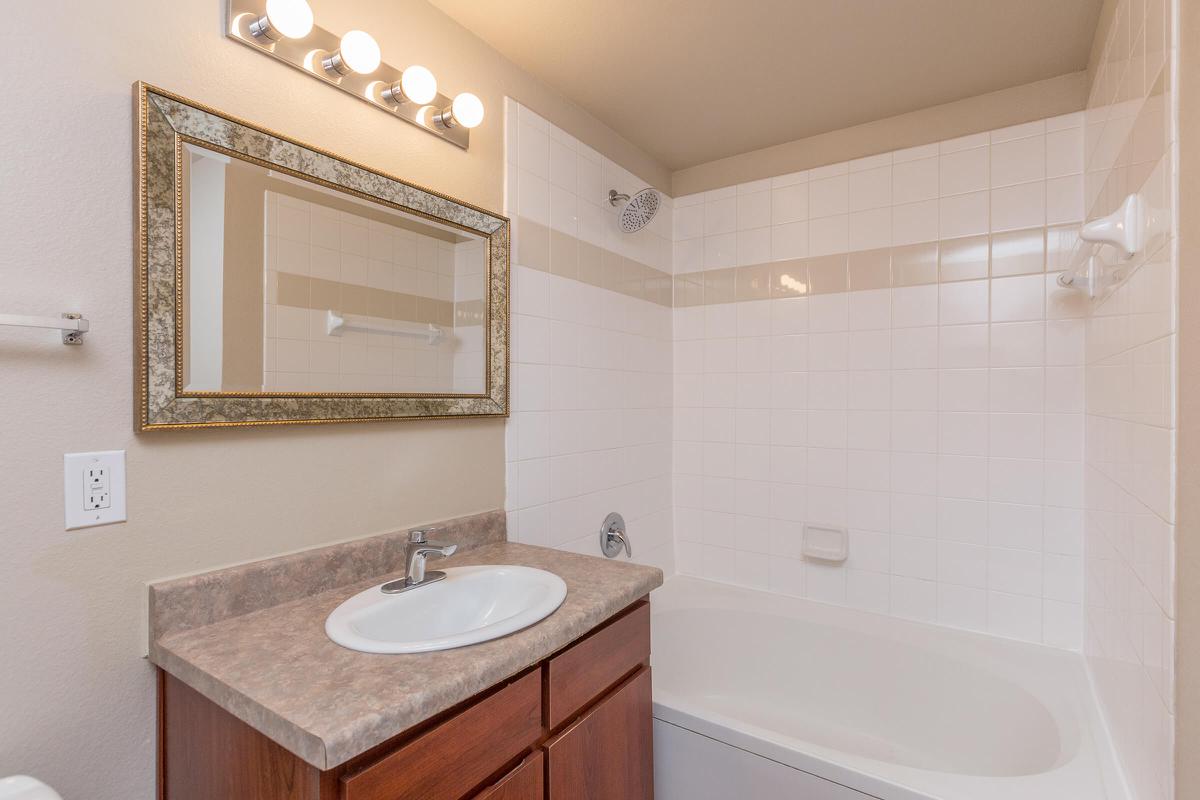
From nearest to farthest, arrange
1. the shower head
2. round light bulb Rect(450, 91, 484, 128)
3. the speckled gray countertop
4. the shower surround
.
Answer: the speckled gray countertop → round light bulb Rect(450, 91, 484, 128) → the shower surround → the shower head

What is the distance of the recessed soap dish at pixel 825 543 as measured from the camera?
2322mm

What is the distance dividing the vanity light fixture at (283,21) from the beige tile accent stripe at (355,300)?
0.48m

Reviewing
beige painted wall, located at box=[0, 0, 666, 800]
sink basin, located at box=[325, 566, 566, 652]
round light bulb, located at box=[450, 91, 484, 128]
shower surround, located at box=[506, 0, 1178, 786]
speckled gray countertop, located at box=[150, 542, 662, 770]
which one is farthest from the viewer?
shower surround, located at box=[506, 0, 1178, 786]

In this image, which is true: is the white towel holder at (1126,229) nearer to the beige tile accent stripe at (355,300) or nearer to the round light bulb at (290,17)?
the beige tile accent stripe at (355,300)

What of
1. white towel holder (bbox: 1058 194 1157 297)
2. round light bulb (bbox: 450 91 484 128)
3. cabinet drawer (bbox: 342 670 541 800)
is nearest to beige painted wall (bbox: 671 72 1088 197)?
white towel holder (bbox: 1058 194 1157 297)

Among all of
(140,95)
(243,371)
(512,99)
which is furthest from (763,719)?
(140,95)

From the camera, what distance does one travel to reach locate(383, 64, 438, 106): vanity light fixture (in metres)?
1.46

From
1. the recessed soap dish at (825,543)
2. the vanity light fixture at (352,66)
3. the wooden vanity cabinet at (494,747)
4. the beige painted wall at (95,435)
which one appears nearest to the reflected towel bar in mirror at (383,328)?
the beige painted wall at (95,435)

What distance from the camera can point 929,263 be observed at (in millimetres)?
2164

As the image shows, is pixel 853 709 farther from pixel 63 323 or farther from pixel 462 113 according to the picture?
pixel 63 323

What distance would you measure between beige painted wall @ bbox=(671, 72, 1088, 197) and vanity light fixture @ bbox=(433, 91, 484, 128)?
53.0 inches

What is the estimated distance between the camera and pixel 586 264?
219cm

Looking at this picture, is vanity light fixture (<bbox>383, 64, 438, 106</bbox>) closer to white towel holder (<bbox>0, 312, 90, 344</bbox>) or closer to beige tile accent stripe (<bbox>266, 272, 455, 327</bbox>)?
beige tile accent stripe (<bbox>266, 272, 455, 327</bbox>)

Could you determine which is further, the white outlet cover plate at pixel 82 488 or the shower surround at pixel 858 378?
the shower surround at pixel 858 378
